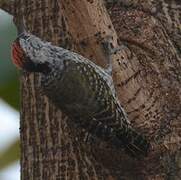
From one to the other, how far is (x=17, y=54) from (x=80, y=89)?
0.37 metres

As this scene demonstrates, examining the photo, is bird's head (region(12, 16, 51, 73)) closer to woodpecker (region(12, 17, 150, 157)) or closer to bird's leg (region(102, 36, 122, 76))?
woodpecker (region(12, 17, 150, 157))

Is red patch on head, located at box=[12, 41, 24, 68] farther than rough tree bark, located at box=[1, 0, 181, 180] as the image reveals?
Yes

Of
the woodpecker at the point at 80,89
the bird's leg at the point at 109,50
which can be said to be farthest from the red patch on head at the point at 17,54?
the bird's leg at the point at 109,50

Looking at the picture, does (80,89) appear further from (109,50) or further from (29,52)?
(109,50)

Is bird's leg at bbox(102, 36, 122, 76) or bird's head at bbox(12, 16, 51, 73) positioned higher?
bird's leg at bbox(102, 36, 122, 76)

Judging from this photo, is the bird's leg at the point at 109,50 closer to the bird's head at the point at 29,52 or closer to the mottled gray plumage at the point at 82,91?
the mottled gray plumage at the point at 82,91

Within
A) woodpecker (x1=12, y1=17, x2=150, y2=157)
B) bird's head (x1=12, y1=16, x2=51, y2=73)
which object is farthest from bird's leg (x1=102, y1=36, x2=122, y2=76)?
bird's head (x1=12, y1=16, x2=51, y2=73)

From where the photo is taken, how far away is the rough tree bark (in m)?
2.83

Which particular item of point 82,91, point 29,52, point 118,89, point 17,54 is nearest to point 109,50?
point 118,89

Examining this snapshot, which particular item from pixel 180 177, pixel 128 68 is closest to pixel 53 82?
pixel 128 68

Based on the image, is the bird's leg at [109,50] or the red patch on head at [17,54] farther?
the red patch on head at [17,54]

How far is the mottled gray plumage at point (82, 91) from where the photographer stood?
296 cm

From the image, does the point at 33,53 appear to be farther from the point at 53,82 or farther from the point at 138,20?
the point at 138,20

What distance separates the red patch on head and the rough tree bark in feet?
0.28
